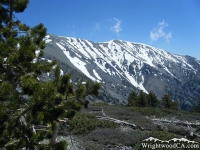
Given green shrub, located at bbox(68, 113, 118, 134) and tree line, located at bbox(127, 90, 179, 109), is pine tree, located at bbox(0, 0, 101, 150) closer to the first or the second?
green shrub, located at bbox(68, 113, 118, 134)

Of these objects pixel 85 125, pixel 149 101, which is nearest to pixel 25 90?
pixel 85 125

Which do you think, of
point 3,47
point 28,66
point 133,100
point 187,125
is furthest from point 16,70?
point 133,100

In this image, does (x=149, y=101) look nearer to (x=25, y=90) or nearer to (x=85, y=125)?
(x=85, y=125)

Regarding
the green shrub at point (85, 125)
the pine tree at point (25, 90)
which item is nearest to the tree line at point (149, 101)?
the green shrub at point (85, 125)

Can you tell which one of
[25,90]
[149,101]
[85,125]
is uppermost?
[25,90]

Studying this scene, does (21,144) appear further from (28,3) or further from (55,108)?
(28,3)

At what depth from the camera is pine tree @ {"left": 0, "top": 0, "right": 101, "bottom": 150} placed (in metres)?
4.40

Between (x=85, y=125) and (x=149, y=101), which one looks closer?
(x=85, y=125)

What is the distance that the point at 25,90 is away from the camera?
545 centimetres

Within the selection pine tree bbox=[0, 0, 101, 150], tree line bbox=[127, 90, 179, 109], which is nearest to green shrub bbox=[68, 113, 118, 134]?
pine tree bbox=[0, 0, 101, 150]

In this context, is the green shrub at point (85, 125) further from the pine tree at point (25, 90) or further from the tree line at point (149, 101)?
the tree line at point (149, 101)

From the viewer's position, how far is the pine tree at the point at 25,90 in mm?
4399

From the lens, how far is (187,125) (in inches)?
905

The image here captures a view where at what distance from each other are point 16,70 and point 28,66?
78 cm
